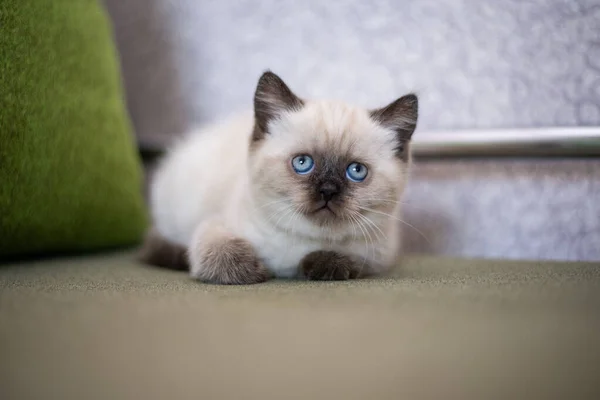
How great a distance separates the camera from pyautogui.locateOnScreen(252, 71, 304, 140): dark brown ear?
133 centimetres

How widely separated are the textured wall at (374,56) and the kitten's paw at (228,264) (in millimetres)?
861

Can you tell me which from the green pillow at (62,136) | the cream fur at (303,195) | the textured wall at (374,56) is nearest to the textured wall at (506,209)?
the textured wall at (374,56)

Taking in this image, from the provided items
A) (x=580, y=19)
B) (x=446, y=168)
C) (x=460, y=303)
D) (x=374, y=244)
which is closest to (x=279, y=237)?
(x=374, y=244)

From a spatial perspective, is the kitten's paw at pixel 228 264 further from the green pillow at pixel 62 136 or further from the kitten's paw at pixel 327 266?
the green pillow at pixel 62 136

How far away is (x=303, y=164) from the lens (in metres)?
1.30

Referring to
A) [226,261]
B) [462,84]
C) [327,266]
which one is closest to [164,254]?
[226,261]

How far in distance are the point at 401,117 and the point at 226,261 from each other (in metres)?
0.53

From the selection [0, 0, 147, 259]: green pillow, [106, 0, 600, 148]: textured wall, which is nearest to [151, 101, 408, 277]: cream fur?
[0, 0, 147, 259]: green pillow

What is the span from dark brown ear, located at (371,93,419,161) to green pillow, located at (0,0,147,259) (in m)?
0.86

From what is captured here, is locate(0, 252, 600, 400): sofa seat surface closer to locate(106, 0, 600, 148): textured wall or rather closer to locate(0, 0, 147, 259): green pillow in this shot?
locate(0, 0, 147, 259): green pillow

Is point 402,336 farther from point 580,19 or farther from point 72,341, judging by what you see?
point 580,19

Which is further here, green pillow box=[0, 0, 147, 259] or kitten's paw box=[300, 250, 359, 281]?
green pillow box=[0, 0, 147, 259]

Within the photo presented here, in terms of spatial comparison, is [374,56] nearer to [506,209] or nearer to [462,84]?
[462,84]

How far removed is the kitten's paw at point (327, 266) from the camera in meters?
1.29
